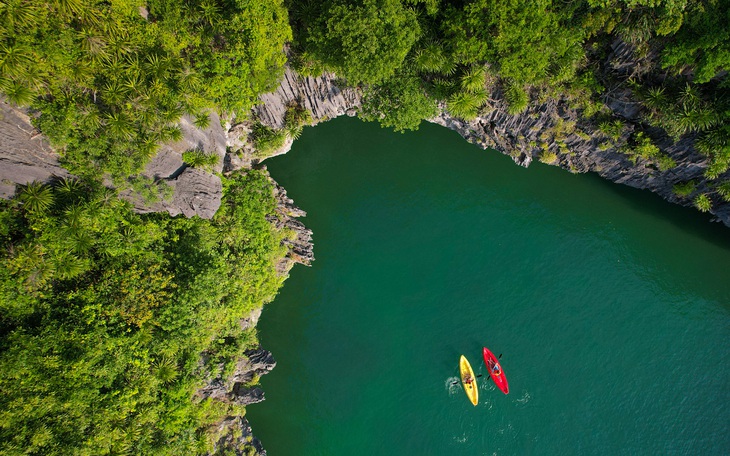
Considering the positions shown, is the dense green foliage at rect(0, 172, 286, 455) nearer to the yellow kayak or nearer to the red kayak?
the yellow kayak

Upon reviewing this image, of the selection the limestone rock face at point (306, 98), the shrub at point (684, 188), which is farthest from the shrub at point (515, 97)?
the shrub at point (684, 188)

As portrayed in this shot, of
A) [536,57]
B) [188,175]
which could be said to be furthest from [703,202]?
[188,175]

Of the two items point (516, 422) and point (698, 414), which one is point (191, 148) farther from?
point (698, 414)

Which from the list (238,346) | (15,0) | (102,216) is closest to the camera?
(15,0)

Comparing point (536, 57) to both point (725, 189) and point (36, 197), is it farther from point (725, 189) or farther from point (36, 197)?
point (36, 197)

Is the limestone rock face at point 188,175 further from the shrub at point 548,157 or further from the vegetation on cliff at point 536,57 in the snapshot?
the shrub at point 548,157

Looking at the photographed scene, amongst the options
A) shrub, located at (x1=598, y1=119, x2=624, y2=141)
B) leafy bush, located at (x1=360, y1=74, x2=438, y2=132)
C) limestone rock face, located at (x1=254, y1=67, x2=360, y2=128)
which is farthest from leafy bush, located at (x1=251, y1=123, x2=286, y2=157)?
shrub, located at (x1=598, y1=119, x2=624, y2=141)

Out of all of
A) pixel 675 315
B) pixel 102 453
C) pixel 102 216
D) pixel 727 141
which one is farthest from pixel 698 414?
pixel 102 216
